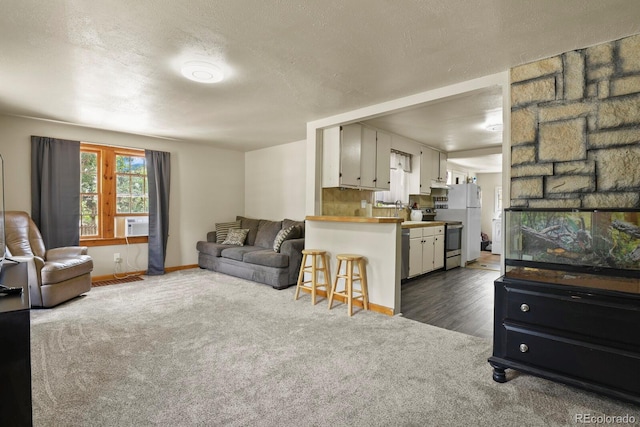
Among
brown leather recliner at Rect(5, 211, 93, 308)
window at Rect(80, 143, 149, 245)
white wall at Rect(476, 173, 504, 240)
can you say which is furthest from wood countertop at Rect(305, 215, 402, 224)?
white wall at Rect(476, 173, 504, 240)

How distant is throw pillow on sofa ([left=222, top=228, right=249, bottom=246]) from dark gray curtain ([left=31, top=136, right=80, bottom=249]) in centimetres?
216

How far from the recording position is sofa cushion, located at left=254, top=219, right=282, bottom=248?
18.0ft

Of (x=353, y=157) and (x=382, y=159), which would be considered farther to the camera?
(x=382, y=159)

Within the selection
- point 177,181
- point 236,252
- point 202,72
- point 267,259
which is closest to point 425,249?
point 267,259

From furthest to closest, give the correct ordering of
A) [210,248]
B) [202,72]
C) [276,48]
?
[210,248], [202,72], [276,48]

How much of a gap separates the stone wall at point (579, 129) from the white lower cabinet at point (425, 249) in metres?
2.50

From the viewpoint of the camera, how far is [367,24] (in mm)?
1992

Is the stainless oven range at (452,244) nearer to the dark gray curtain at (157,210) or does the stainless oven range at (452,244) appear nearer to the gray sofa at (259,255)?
the gray sofa at (259,255)

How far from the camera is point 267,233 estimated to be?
5574 millimetres

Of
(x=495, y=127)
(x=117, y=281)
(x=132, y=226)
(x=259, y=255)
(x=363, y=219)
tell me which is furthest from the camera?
(x=132, y=226)

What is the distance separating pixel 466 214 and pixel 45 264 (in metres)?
6.62

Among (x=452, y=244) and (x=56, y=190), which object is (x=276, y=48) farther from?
(x=452, y=244)

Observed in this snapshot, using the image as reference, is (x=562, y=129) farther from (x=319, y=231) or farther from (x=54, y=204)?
(x=54, y=204)

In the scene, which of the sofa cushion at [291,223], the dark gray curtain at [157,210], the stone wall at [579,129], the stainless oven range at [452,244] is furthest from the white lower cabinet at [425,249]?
the dark gray curtain at [157,210]
